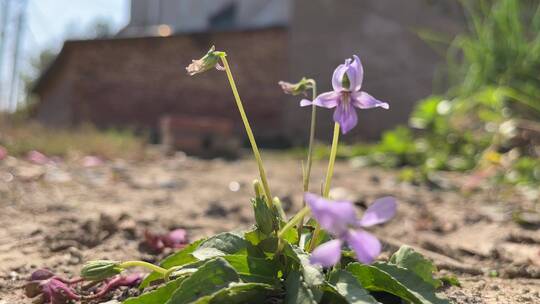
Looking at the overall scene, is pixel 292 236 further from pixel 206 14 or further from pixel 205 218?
pixel 206 14

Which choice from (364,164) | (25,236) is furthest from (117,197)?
(364,164)

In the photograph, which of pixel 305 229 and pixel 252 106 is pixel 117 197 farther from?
pixel 252 106

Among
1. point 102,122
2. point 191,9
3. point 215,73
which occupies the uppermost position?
point 191,9

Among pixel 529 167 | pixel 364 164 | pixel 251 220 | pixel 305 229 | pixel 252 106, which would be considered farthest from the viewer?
pixel 252 106

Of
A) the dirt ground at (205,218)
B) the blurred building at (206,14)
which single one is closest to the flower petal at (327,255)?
the dirt ground at (205,218)

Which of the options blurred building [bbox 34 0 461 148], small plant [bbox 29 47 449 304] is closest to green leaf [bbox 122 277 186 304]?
small plant [bbox 29 47 449 304]

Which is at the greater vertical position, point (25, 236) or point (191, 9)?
point (191, 9)

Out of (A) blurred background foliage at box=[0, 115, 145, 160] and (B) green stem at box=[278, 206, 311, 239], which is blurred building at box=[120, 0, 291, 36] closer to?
(A) blurred background foliage at box=[0, 115, 145, 160]
